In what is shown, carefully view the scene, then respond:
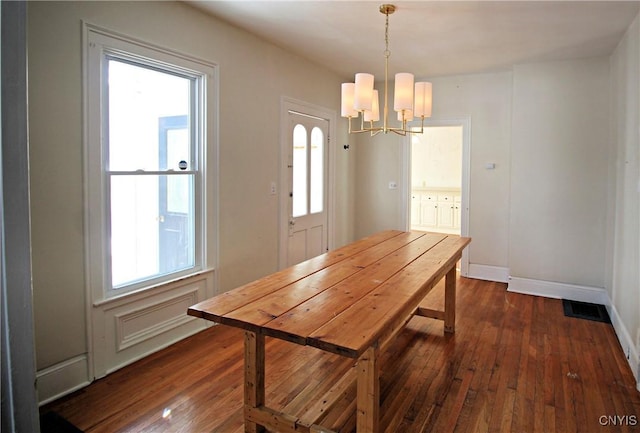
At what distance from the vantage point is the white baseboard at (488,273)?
202 inches

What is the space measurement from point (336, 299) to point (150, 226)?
Result: 1.70 meters

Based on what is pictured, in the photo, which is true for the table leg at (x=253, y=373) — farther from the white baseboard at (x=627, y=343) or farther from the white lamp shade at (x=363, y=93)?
the white baseboard at (x=627, y=343)

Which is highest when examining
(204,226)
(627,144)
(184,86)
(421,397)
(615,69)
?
(615,69)

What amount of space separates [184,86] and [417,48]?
90.7 inches

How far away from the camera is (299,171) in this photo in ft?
15.3

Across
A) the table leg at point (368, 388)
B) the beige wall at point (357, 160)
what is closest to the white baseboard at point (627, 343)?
the beige wall at point (357, 160)

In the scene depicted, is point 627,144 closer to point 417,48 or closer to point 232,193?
point 417,48

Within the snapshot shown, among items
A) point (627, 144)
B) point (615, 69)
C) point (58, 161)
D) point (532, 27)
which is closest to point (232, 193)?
point (58, 161)

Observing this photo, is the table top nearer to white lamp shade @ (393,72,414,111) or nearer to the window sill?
white lamp shade @ (393,72,414,111)

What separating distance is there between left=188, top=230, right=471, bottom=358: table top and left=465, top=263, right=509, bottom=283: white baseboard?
2.61m

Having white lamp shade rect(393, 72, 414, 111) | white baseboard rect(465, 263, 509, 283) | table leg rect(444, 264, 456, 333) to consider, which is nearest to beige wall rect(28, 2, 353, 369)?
white lamp shade rect(393, 72, 414, 111)

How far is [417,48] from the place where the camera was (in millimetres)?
4105

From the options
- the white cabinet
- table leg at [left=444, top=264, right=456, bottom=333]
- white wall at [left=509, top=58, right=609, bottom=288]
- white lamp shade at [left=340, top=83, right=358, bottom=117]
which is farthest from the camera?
the white cabinet

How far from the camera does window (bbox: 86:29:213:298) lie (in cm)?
254
